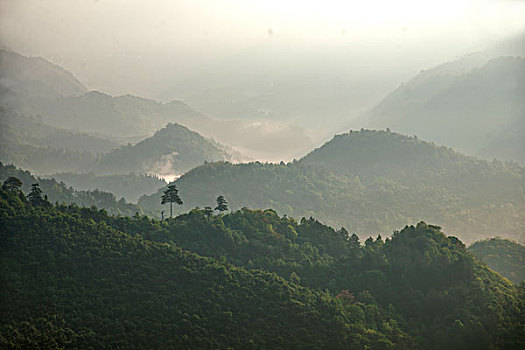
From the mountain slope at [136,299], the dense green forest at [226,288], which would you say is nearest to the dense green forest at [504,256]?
the dense green forest at [226,288]

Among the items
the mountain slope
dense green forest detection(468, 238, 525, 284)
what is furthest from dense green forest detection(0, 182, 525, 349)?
dense green forest detection(468, 238, 525, 284)

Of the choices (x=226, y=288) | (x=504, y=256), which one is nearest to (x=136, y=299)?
(x=226, y=288)

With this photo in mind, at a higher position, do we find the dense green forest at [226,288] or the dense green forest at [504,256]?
the dense green forest at [504,256]

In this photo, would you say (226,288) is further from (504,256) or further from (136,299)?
(504,256)

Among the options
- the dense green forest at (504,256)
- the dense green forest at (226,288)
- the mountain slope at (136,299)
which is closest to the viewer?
the mountain slope at (136,299)

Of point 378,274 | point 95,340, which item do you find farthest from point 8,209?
point 378,274

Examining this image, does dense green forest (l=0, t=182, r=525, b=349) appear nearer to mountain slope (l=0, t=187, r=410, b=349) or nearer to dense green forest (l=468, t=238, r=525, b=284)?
mountain slope (l=0, t=187, r=410, b=349)

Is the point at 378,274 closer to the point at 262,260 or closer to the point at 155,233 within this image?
the point at 262,260

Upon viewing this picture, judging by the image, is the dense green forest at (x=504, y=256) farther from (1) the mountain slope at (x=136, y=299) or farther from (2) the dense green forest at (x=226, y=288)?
(1) the mountain slope at (x=136, y=299)
